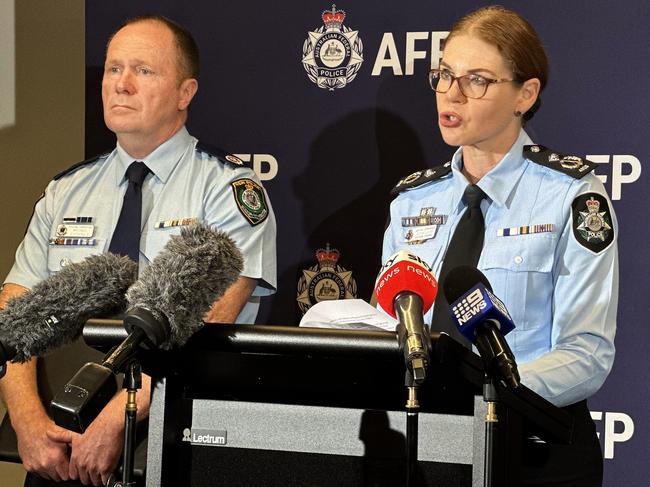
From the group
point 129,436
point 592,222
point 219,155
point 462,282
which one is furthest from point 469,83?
point 129,436

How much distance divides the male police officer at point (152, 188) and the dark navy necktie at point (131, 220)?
12 millimetres

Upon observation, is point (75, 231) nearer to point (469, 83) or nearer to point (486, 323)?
point (469, 83)

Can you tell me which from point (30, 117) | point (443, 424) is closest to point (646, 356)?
point (443, 424)

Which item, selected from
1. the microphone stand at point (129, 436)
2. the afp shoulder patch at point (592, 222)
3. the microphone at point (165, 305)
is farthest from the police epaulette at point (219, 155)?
the microphone stand at point (129, 436)

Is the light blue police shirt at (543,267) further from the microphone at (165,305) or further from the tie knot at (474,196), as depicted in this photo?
the microphone at (165,305)

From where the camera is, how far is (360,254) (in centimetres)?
310

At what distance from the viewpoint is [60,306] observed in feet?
5.28

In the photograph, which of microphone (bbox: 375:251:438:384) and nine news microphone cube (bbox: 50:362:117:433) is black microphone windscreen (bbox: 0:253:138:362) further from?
microphone (bbox: 375:251:438:384)

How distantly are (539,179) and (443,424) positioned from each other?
1.01m

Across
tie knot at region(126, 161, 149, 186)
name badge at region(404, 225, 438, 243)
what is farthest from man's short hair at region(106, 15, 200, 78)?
name badge at region(404, 225, 438, 243)

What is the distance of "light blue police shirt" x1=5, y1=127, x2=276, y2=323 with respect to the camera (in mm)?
2740

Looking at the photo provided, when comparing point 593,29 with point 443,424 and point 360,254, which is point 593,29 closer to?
point 360,254

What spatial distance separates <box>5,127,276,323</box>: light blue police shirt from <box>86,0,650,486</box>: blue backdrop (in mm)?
340

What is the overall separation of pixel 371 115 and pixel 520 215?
3.13ft
